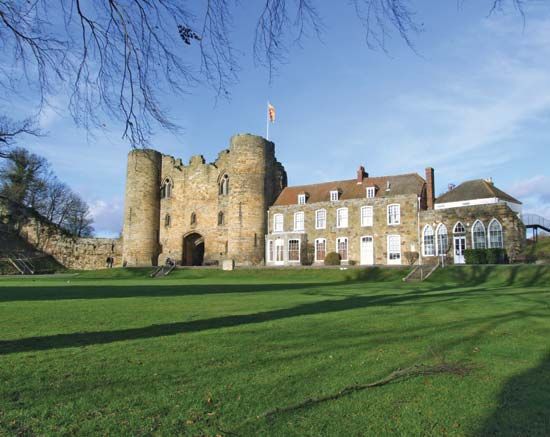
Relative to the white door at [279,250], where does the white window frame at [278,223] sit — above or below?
above

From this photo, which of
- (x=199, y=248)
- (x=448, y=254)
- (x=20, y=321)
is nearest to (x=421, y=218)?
(x=448, y=254)

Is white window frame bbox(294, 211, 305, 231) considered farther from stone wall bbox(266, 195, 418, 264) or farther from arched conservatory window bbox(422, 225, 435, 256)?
arched conservatory window bbox(422, 225, 435, 256)

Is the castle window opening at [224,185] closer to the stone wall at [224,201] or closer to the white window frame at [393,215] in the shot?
the stone wall at [224,201]

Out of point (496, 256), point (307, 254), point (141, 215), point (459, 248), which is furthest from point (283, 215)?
point (496, 256)

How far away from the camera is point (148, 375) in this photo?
4816mm

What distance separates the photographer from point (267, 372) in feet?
16.0

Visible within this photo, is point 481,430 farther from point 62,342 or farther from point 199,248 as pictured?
point 199,248

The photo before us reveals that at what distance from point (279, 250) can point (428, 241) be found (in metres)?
11.5

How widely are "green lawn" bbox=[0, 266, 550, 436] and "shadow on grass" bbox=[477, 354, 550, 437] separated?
2 centimetres

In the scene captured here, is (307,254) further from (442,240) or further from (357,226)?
(442,240)

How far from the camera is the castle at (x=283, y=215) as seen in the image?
31.5 m

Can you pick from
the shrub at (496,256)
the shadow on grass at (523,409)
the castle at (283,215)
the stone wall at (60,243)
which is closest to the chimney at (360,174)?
the castle at (283,215)

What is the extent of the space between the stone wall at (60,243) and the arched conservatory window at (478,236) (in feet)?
105

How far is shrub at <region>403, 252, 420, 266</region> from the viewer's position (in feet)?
102
